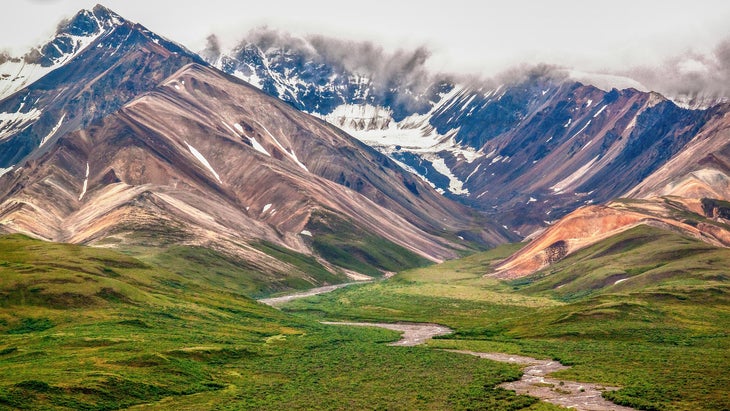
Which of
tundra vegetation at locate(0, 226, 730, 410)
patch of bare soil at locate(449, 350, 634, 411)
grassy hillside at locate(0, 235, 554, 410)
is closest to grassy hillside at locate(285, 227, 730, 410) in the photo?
tundra vegetation at locate(0, 226, 730, 410)

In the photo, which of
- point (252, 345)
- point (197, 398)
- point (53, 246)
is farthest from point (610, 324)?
point (53, 246)

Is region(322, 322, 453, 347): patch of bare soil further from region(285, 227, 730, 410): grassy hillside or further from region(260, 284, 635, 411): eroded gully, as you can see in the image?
region(260, 284, 635, 411): eroded gully

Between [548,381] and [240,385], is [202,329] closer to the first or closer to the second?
[240,385]

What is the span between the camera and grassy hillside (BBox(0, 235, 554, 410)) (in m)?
88.8

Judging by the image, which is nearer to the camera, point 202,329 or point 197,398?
point 197,398

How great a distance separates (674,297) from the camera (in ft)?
546

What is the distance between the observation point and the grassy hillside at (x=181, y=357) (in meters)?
88.8

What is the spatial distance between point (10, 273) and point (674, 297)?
392ft

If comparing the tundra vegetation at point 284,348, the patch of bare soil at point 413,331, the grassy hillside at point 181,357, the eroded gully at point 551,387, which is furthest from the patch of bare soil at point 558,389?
the patch of bare soil at point 413,331

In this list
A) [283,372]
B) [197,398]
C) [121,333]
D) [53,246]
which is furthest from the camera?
[53,246]

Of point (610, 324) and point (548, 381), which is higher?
point (610, 324)

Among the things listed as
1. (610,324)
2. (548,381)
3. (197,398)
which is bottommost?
(197,398)

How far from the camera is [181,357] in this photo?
11050cm

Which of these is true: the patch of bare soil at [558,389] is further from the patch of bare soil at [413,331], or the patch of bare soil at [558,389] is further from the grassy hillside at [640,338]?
the patch of bare soil at [413,331]
